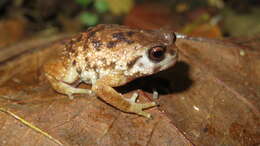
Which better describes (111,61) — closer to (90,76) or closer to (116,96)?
(90,76)

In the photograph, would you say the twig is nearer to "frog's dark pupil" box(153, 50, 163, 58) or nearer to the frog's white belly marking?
the frog's white belly marking

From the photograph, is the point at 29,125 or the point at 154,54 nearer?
the point at 29,125

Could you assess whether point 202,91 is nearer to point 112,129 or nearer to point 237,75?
point 237,75

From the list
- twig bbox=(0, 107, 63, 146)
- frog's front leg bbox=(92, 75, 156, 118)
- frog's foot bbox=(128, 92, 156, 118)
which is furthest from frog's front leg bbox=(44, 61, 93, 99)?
frog's foot bbox=(128, 92, 156, 118)

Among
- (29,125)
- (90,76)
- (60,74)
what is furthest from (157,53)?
(29,125)

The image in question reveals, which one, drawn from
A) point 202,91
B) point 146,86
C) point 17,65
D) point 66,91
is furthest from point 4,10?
point 202,91

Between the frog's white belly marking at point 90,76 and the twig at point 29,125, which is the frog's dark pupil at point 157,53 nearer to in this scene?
the frog's white belly marking at point 90,76
